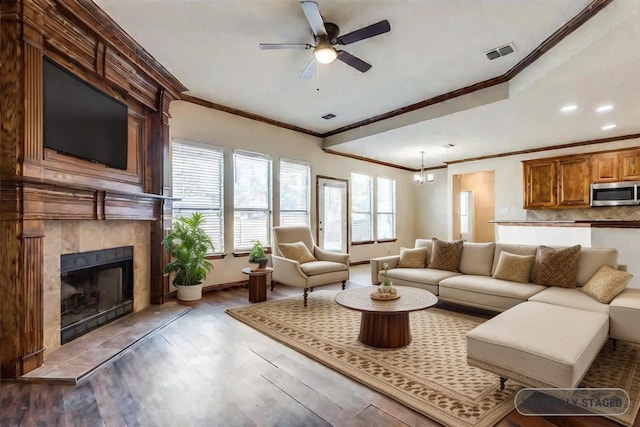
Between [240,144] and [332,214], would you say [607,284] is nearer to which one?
[332,214]

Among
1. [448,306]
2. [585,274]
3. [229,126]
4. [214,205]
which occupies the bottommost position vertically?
[448,306]

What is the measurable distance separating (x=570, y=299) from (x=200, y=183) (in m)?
4.71

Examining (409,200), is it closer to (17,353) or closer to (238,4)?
(238,4)

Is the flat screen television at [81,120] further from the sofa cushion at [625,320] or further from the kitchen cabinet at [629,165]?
the kitchen cabinet at [629,165]

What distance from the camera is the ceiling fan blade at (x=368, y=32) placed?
2.44 m

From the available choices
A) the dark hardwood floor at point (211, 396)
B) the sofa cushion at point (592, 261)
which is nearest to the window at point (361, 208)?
the sofa cushion at point (592, 261)

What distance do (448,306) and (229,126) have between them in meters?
4.21

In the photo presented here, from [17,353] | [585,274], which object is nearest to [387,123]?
[585,274]

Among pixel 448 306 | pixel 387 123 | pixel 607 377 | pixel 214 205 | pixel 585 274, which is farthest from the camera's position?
pixel 387 123

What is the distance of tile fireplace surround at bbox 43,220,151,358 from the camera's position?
266cm

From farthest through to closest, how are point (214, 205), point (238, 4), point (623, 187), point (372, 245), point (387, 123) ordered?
point (372, 245) → point (623, 187) → point (387, 123) → point (214, 205) → point (238, 4)

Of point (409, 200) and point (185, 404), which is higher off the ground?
point (409, 200)

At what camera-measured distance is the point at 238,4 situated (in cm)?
258

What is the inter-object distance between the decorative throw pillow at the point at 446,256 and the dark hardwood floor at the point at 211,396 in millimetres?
2558
